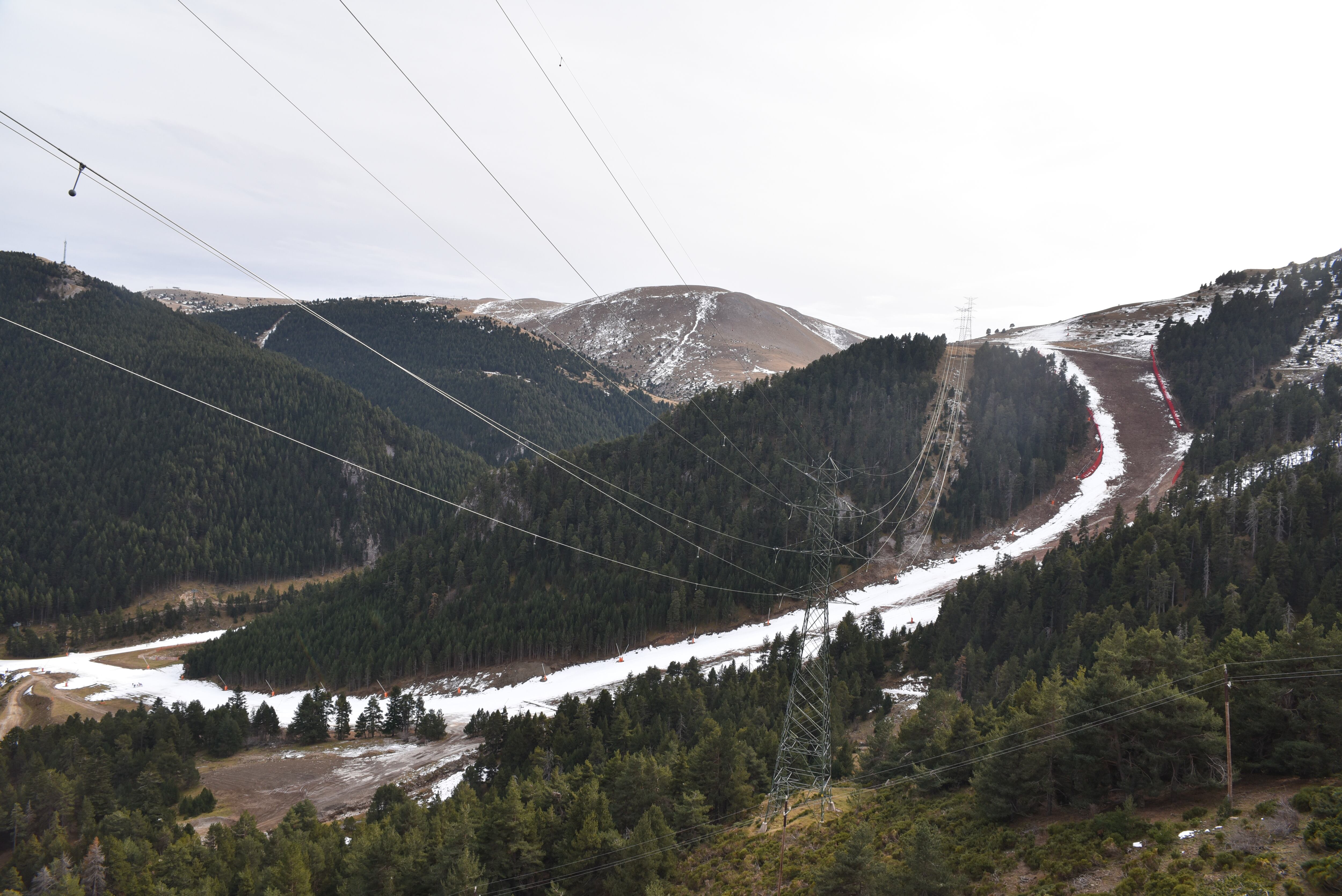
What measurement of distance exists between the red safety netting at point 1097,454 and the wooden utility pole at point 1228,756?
345ft

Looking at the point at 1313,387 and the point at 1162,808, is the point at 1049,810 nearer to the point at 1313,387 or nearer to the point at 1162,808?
the point at 1162,808

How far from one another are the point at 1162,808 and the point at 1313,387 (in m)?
126

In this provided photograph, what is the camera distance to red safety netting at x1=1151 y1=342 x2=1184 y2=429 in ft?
444

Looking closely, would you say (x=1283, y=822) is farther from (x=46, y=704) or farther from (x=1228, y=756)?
(x=46, y=704)

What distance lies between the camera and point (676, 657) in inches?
4210

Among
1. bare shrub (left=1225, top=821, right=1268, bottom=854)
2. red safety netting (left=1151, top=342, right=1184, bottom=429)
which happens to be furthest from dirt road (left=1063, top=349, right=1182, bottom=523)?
bare shrub (left=1225, top=821, right=1268, bottom=854)

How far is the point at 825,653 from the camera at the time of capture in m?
38.9

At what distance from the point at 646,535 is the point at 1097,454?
88088mm

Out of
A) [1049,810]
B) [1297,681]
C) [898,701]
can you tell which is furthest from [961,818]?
[898,701]

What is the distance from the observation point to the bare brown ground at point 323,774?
7619 cm

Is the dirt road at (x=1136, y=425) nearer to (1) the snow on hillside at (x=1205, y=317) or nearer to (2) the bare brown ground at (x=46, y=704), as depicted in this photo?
(1) the snow on hillside at (x=1205, y=317)

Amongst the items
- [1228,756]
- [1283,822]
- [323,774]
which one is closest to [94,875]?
[323,774]

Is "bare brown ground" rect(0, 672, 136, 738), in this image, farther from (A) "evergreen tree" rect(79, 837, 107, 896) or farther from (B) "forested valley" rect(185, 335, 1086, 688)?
(A) "evergreen tree" rect(79, 837, 107, 896)

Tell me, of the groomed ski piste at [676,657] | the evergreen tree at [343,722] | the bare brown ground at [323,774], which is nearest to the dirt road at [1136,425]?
the groomed ski piste at [676,657]
